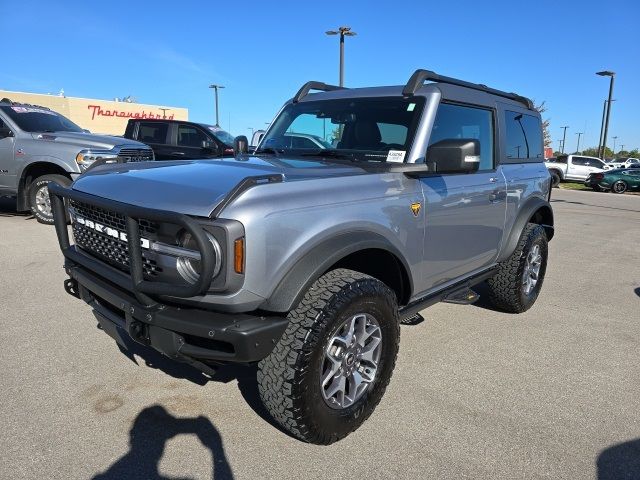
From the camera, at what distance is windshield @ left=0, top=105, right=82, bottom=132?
8375 millimetres

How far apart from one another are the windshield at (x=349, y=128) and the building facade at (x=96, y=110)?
112 ft

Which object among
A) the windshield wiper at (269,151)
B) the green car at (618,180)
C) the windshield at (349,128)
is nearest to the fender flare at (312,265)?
the windshield at (349,128)

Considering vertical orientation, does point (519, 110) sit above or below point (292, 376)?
above

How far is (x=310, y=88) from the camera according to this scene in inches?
171

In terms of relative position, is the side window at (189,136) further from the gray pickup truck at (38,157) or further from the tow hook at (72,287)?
the tow hook at (72,287)

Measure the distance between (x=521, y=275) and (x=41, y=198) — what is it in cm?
765

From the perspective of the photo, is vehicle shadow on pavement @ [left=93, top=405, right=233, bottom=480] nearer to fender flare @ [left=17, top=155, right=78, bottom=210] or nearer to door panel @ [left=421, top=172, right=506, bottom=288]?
door panel @ [left=421, top=172, right=506, bottom=288]

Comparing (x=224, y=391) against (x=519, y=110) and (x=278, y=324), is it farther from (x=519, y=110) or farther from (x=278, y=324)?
(x=519, y=110)

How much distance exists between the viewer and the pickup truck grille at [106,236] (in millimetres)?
2350

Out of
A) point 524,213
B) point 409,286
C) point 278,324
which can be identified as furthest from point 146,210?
point 524,213

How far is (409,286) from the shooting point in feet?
10.1

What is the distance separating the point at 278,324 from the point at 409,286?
1.15 m

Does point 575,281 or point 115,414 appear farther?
point 575,281

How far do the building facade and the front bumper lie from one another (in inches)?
1398
